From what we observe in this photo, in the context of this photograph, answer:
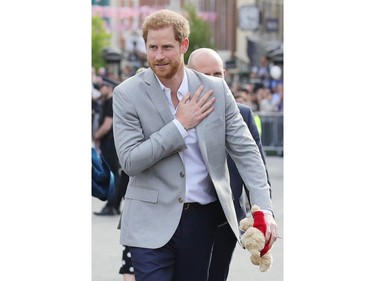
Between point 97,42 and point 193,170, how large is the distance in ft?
194

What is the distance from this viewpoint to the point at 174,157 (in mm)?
4926

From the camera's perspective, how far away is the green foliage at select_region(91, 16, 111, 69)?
61.7 m

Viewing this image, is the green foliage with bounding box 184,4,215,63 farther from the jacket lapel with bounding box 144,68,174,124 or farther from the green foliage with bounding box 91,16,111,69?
the jacket lapel with bounding box 144,68,174,124

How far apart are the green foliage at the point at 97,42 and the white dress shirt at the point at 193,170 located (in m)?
55.7

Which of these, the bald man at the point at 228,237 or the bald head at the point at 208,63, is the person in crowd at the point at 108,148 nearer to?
the bald head at the point at 208,63

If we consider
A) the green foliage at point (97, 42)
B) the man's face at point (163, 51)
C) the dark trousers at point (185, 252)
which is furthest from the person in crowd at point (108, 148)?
the green foliage at point (97, 42)

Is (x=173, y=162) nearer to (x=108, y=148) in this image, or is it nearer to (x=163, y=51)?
(x=163, y=51)

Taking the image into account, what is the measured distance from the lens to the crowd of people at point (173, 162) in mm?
4840

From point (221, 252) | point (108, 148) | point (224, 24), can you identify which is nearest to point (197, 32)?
point (224, 24)
